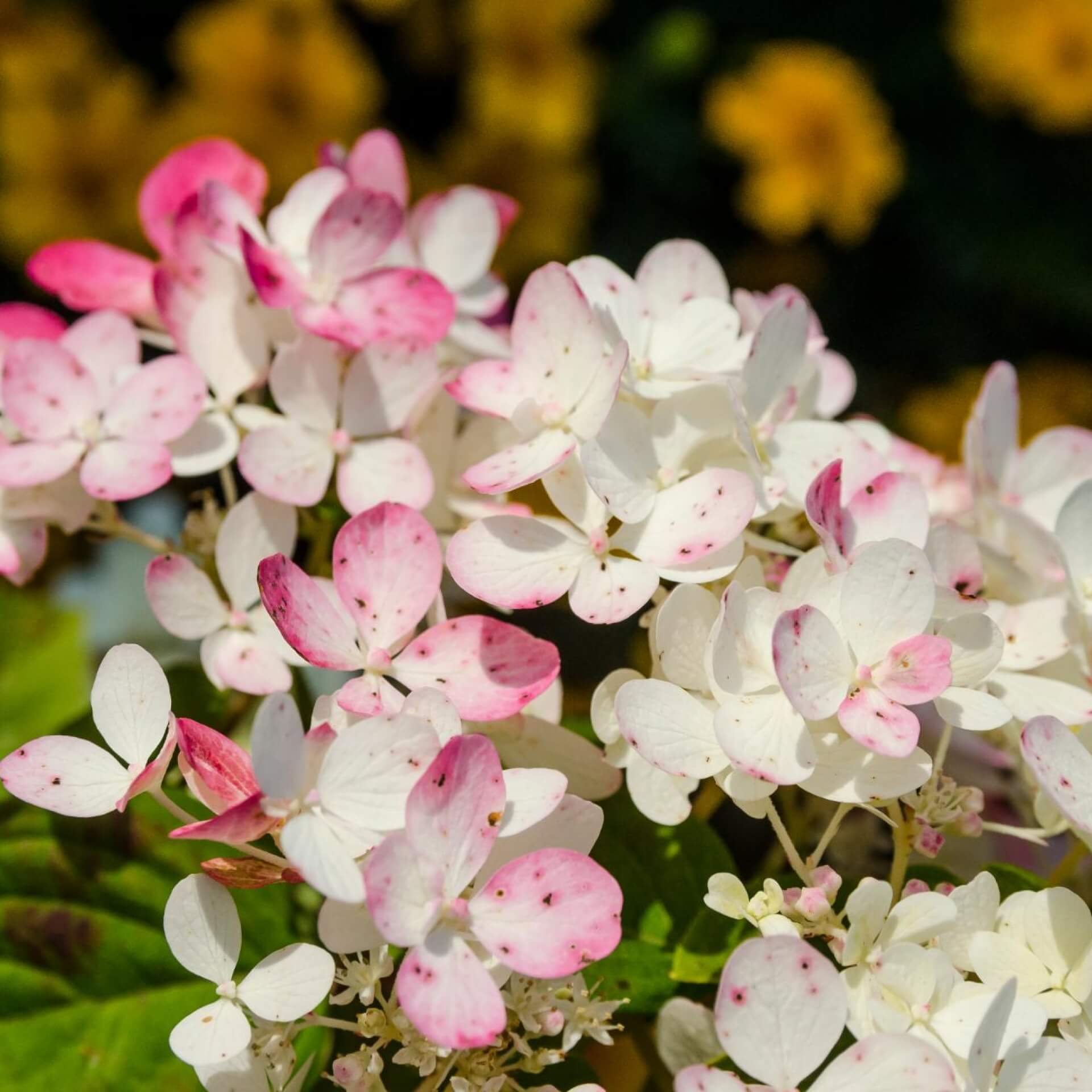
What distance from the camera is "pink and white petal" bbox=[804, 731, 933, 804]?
365 millimetres

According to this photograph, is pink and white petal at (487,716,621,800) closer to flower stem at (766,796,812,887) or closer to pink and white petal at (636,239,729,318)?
flower stem at (766,796,812,887)

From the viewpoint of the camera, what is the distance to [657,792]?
406 mm

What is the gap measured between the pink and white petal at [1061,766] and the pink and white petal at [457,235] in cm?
31

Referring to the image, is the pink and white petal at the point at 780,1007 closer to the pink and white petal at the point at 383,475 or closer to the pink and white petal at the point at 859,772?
the pink and white petal at the point at 859,772

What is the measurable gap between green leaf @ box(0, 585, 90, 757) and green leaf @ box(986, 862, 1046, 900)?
1.54 ft

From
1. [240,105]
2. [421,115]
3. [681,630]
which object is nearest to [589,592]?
[681,630]

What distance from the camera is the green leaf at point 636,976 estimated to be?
0.40 m

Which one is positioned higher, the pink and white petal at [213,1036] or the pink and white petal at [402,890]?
the pink and white petal at [402,890]

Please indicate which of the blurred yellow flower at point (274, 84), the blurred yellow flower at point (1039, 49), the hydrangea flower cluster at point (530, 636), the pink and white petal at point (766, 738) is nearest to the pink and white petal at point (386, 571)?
the hydrangea flower cluster at point (530, 636)

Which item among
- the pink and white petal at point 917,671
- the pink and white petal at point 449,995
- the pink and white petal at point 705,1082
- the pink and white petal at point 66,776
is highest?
the pink and white petal at point 917,671

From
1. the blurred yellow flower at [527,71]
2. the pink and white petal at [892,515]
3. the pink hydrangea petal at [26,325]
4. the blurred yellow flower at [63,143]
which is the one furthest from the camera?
the blurred yellow flower at [527,71]

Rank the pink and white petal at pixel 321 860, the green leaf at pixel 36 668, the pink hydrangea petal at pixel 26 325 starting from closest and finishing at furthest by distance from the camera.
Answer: the pink and white petal at pixel 321 860 → the pink hydrangea petal at pixel 26 325 → the green leaf at pixel 36 668

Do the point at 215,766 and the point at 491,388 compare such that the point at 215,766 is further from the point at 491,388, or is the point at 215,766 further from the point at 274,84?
the point at 274,84

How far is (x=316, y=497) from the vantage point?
0.46 m
